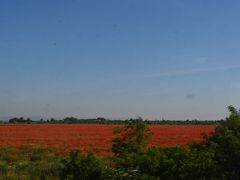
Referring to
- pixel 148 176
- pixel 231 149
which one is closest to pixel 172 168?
pixel 148 176

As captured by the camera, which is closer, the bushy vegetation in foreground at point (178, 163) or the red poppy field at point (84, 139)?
the bushy vegetation in foreground at point (178, 163)

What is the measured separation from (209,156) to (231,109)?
285 centimetres

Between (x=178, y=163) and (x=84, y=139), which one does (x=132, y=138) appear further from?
(x=84, y=139)

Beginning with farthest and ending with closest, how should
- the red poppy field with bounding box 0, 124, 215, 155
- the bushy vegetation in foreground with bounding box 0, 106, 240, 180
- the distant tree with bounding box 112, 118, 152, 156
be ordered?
1. the red poppy field with bounding box 0, 124, 215, 155
2. the distant tree with bounding box 112, 118, 152, 156
3. the bushy vegetation in foreground with bounding box 0, 106, 240, 180

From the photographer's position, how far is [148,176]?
8.02m

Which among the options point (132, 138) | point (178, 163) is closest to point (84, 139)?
point (132, 138)

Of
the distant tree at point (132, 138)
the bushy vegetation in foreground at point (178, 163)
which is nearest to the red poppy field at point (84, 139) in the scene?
the distant tree at point (132, 138)

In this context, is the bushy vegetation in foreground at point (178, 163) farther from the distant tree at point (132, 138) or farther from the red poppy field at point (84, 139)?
the red poppy field at point (84, 139)

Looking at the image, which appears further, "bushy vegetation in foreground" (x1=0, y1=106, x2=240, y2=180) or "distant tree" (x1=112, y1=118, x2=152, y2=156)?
"distant tree" (x1=112, y1=118, x2=152, y2=156)

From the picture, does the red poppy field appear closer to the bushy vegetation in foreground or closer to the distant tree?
the distant tree

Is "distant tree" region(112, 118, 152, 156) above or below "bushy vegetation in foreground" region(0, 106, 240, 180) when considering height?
above

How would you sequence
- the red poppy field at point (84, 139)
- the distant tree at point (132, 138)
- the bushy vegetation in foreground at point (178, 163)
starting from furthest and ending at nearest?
1. the red poppy field at point (84, 139)
2. the distant tree at point (132, 138)
3. the bushy vegetation in foreground at point (178, 163)

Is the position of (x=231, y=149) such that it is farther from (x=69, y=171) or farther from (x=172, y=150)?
(x=69, y=171)

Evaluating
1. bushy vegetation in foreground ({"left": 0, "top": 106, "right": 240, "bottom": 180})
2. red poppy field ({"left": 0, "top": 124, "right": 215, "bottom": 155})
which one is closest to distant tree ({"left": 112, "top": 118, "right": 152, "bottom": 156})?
red poppy field ({"left": 0, "top": 124, "right": 215, "bottom": 155})
